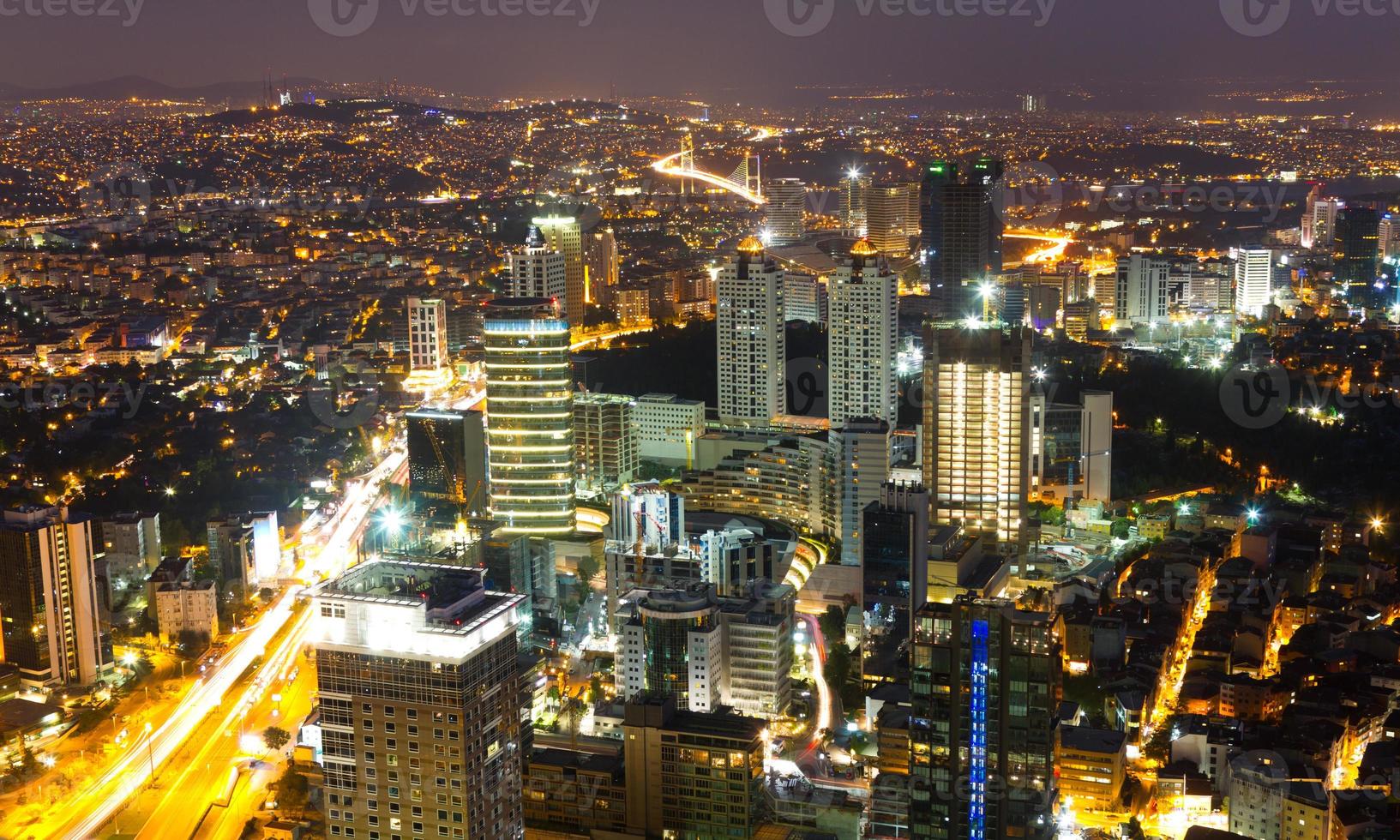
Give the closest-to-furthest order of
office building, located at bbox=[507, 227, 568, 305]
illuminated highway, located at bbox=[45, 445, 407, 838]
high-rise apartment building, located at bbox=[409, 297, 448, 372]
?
1. illuminated highway, located at bbox=[45, 445, 407, 838]
2. office building, located at bbox=[507, 227, 568, 305]
3. high-rise apartment building, located at bbox=[409, 297, 448, 372]

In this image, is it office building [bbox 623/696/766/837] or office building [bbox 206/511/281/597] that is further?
office building [bbox 206/511/281/597]

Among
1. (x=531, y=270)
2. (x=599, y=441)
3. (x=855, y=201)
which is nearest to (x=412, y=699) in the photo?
(x=599, y=441)

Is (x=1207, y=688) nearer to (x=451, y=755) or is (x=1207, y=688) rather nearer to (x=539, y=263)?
(x=451, y=755)

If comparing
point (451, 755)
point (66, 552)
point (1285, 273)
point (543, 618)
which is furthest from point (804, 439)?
point (1285, 273)

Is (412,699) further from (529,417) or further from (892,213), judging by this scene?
Result: (892,213)

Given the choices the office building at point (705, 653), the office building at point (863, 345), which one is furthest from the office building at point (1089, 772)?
the office building at point (863, 345)

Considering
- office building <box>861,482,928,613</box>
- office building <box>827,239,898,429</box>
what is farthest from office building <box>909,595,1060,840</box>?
office building <box>827,239,898,429</box>

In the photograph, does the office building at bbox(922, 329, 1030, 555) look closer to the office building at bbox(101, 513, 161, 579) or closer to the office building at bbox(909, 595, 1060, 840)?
the office building at bbox(101, 513, 161, 579)
